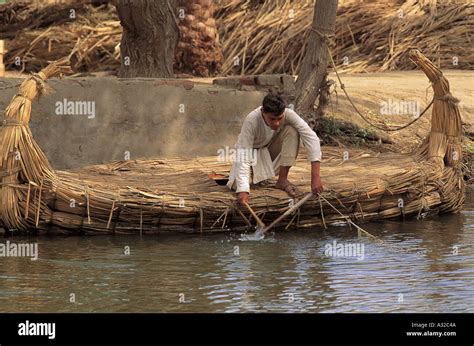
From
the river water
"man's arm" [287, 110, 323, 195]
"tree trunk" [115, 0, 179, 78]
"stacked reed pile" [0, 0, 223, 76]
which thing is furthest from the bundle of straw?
"stacked reed pile" [0, 0, 223, 76]

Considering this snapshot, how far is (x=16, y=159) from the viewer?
8500mm

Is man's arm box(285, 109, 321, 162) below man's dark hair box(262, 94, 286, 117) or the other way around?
below

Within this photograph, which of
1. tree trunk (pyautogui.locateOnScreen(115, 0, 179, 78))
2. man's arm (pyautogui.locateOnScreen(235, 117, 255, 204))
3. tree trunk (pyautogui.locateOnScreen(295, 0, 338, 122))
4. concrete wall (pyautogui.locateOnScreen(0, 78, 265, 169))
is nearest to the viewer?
man's arm (pyautogui.locateOnScreen(235, 117, 255, 204))

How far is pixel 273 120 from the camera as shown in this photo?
8617 mm

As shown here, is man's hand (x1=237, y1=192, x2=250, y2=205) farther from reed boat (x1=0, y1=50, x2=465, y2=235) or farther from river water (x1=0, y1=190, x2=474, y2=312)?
river water (x1=0, y1=190, x2=474, y2=312)

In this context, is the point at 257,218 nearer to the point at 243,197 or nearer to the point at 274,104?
the point at 243,197

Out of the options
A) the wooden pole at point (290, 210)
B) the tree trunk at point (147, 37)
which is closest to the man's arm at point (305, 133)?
the wooden pole at point (290, 210)

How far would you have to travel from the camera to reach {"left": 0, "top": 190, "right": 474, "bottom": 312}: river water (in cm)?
698

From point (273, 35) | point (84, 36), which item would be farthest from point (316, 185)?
point (84, 36)

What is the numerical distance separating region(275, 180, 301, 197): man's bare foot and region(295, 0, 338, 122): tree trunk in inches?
88.7

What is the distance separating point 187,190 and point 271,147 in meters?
0.74

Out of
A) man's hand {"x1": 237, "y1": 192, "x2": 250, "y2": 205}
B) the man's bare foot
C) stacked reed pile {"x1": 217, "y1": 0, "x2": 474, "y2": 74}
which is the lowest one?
man's hand {"x1": 237, "y1": 192, "x2": 250, "y2": 205}

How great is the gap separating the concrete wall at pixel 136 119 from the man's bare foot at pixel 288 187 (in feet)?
5.19

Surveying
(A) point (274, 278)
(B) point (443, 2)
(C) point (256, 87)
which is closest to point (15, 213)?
(A) point (274, 278)
